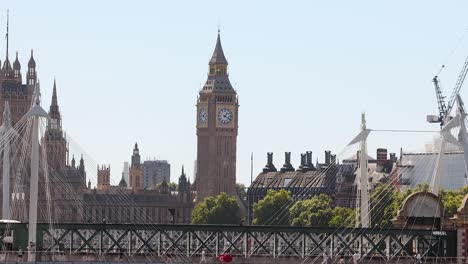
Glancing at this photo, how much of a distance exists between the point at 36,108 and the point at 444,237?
30.4 meters

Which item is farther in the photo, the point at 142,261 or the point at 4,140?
the point at 4,140

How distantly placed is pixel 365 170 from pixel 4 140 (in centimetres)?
3082

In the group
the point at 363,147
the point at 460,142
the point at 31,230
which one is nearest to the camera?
the point at 31,230

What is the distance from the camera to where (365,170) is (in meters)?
181

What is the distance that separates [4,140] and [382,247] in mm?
32844

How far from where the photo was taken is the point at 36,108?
523 ft

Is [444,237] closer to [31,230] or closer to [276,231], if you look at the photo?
[276,231]

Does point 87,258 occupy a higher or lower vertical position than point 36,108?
lower

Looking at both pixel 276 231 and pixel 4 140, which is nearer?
pixel 276 231

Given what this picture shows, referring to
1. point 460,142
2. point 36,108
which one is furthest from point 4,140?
point 460,142

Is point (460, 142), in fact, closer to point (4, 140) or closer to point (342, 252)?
point (342, 252)

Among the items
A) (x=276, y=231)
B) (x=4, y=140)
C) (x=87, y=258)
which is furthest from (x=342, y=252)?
(x=4, y=140)

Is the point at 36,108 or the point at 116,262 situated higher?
the point at 36,108

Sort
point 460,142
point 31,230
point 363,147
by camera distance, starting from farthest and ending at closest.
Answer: point 363,147
point 460,142
point 31,230
